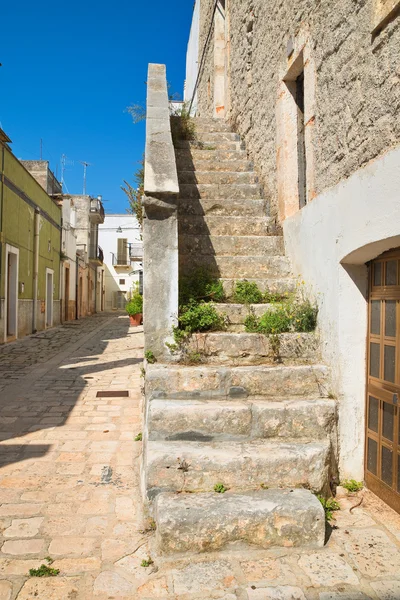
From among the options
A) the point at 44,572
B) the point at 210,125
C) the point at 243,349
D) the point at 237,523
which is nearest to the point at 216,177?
the point at 210,125

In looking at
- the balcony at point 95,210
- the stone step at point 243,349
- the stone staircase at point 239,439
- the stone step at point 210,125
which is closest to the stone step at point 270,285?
the stone staircase at point 239,439

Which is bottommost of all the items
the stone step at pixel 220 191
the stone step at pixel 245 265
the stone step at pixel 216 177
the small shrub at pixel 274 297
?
the small shrub at pixel 274 297

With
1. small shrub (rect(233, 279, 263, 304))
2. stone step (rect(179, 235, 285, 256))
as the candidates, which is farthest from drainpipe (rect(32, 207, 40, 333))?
small shrub (rect(233, 279, 263, 304))

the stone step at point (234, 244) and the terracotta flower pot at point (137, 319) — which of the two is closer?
the stone step at point (234, 244)

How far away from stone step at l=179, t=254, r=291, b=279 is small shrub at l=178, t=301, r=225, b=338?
850 mm

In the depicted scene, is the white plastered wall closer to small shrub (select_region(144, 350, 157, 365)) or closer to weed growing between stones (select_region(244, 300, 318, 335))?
weed growing between stones (select_region(244, 300, 318, 335))

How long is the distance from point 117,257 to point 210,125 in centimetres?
3274

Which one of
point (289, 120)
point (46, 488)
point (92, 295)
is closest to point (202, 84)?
point (289, 120)

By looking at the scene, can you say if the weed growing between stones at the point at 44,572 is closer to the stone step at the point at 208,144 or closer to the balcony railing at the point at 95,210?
the stone step at the point at 208,144

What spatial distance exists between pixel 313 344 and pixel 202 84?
1089cm

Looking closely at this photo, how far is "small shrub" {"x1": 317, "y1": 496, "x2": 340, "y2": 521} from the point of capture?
2.86 meters

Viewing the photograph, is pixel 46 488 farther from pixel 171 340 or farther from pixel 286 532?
pixel 286 532

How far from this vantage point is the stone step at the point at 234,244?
4.96 meters

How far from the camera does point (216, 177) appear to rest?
6.26 m
